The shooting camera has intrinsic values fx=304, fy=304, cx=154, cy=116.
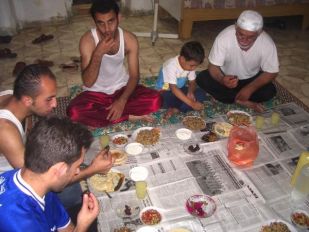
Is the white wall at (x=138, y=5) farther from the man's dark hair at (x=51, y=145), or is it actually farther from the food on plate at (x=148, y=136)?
the man's dark hair at (x=51, y=145)

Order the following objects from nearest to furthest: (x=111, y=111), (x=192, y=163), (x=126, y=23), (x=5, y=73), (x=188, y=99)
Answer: (x=192, y=163) < (x=111, y=111) < (x=188, y=99) < (x=5, y=73) < (x=126, y=23)

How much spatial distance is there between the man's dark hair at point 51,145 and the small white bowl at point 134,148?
100 centimetres

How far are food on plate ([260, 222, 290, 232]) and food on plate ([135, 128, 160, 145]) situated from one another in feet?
3.37

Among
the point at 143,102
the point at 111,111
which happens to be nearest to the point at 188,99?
the point at 143,102

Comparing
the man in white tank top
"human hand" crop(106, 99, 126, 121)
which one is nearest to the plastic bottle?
the man in white tank top

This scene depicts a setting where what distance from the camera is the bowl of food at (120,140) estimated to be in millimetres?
2442

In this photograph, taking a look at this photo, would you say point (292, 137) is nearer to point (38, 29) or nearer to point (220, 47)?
point (220, 47)

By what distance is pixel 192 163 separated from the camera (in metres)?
2.29

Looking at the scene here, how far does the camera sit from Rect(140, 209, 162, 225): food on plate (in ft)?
5.99

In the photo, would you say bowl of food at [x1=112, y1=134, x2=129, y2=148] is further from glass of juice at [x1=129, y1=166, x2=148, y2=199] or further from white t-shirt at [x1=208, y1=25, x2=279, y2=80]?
white t-shirt at [x1=208, y1=25, x2=279, y2=80]

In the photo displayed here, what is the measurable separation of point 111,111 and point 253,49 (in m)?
1.54

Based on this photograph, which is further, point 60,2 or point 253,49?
point 60,2

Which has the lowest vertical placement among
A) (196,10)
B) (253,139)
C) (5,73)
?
(5,73)

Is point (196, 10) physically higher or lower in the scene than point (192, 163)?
higher
